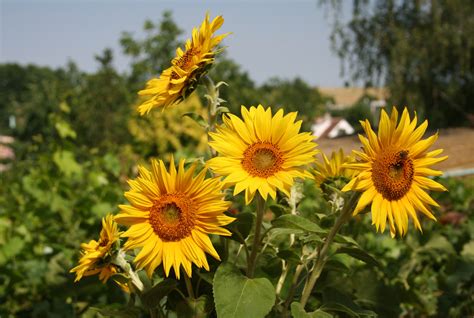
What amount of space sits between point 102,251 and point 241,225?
348 mm

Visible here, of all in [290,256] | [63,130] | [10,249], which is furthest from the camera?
[63,130]

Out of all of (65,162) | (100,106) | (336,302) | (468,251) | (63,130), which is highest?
(100,106)

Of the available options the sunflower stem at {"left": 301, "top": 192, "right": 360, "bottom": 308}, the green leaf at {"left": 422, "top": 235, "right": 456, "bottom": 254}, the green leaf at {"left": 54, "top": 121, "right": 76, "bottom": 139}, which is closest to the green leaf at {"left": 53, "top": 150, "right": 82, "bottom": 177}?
the green leaf at {"left": 54, "top": 121, "right": 76, "bottom": 139}

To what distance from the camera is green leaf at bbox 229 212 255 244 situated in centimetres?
143

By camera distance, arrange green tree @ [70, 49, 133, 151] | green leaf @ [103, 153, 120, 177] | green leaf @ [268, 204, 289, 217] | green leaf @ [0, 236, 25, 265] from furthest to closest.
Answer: green tree @ [70, 49, 133, 151], green leaf @ [103, 153, 120, 177], green leaf @ [0, 236, 25, 265], green leaf @ [268, 204, 289, 217]

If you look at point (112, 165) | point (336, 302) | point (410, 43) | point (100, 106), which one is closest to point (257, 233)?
point (336, 302)

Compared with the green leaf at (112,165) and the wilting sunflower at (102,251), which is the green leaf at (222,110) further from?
the green leaf at (112,165)

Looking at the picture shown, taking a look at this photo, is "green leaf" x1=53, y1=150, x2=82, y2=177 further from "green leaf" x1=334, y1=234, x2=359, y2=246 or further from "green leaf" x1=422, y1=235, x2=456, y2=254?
"green leaf" x1=334, y1=234, x2=359, y2=246

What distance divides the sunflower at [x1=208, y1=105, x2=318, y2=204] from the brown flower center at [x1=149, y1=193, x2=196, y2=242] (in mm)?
112

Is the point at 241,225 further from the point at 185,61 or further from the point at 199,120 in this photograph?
the point at 185,61

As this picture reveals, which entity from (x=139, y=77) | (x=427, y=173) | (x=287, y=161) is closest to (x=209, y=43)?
(x=287, y=161)

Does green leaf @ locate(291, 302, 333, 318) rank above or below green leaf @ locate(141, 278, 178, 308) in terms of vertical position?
below

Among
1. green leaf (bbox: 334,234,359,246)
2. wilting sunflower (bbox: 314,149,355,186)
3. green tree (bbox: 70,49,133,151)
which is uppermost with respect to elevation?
green tree (bbox: 70,49,133,151)

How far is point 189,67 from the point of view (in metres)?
1.45
